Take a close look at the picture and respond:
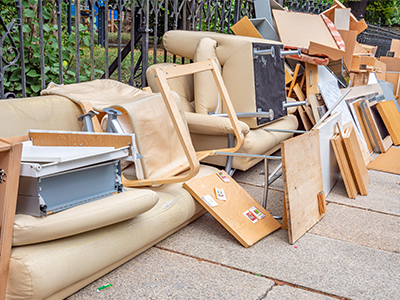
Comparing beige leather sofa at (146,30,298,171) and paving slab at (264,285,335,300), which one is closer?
paving slab at (264,285,335,300)

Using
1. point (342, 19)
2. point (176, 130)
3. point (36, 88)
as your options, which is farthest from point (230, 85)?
point (342, 19)

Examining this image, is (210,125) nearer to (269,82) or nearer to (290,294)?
(269,82)

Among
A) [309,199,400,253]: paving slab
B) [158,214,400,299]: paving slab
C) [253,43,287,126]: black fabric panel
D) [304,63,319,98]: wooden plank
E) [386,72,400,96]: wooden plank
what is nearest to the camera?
[158,214,400,299]: paving slab

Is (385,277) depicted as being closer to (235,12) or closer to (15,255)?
(15,255)

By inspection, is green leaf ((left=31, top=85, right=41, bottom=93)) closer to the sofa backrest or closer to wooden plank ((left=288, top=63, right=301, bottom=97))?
the sofa backrest

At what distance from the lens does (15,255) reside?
5.57ft

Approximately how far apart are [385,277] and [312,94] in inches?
125

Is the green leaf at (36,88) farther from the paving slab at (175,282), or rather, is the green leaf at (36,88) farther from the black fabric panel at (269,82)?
the black fabric panel at (269,82)

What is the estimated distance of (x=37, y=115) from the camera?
2.51 meters

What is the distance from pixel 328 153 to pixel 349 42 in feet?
11.4

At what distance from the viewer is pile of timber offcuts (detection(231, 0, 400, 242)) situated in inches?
140

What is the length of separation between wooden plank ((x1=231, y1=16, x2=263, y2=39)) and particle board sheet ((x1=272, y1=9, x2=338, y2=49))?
20.4 inches

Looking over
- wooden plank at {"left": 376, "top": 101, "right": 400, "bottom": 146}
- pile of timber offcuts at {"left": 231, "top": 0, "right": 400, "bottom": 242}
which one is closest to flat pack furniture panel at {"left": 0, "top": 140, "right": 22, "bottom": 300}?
pile of timber offcuts at {"left": 231, "top": 0, "right": 400, "bottom": 242}

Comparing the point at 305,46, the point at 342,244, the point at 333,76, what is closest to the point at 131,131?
the point at 342,244
